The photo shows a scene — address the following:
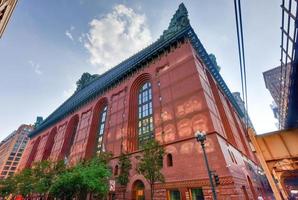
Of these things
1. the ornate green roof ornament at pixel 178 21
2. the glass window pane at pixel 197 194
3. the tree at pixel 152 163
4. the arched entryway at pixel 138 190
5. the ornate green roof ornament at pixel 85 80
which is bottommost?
the glass window pane at pixel 197 194

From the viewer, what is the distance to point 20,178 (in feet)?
95.4

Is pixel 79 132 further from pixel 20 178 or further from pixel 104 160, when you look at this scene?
pixel 104 160

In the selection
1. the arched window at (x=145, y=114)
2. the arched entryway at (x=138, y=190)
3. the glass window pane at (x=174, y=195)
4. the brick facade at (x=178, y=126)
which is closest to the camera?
the brick facade at (x=178, y=126)

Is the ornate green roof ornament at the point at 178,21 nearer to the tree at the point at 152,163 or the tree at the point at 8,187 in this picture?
the tree at the point at 152,163

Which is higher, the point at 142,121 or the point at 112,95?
the point at 112,95

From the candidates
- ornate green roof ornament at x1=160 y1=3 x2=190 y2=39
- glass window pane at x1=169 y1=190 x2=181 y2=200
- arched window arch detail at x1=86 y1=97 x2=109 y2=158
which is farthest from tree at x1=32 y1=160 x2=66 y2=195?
ornate green roof ornament at x1=160 y1=3 x2=190 y2=39

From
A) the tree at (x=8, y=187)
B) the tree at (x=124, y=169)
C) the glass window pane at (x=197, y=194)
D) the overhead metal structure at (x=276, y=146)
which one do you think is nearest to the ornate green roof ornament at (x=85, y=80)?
the tree at (x=8, y=187)

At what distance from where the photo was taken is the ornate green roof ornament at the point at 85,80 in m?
53.9

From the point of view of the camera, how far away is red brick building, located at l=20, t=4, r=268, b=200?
15.4 metres

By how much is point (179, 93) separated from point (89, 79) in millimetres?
41757

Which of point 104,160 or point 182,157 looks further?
point 104,160

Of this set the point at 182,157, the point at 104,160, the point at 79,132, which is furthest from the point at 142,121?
the point at 79,132

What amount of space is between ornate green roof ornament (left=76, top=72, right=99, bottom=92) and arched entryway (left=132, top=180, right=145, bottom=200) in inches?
1628

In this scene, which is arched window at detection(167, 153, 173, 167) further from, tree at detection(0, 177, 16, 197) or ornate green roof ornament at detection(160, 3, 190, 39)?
tree at detection(0, 177, 16, 197)
